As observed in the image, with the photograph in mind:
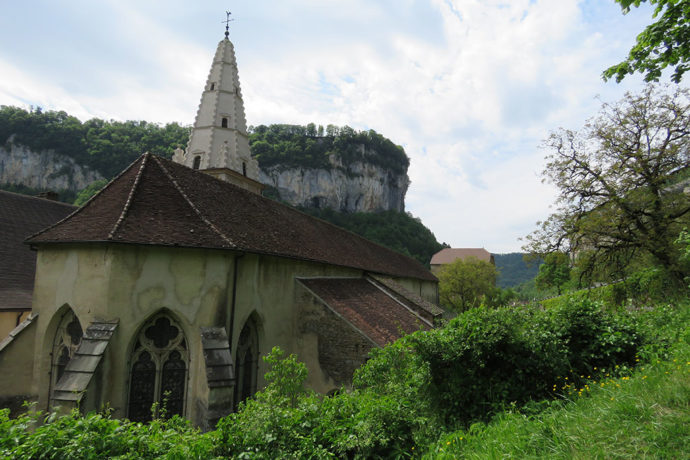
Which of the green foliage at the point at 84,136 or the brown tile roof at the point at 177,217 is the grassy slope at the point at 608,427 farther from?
the green foliage at the point at 84,136

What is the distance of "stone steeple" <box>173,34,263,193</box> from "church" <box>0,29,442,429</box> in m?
6.02

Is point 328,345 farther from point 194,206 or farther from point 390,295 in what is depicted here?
point 390,295

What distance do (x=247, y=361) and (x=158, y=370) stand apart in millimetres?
2758

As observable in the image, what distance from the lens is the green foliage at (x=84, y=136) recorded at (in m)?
69.1

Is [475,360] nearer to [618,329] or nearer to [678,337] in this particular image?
[618,329]

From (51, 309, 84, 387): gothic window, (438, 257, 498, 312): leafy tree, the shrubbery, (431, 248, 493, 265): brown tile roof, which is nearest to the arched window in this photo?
the shrubbery

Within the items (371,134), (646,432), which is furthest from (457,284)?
(371,134)

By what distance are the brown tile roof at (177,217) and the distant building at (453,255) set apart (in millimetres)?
59866

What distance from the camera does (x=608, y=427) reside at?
143 inches

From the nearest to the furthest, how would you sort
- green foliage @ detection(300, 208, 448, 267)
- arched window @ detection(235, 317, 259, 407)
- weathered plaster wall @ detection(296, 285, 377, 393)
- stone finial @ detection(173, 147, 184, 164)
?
1. arched window @ detection(235, 317, 259, 407)
2. weathered plaster wall @ detection(296, 285, 377, 393)
3. stone finial @ detection(173, 147, 184, 164)
4. green foliage @ detection(300, 208, 448, 267)

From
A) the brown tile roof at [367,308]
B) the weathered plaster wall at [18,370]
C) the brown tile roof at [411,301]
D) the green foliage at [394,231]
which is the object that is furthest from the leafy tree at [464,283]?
the weathered plaster wall at [18,370]

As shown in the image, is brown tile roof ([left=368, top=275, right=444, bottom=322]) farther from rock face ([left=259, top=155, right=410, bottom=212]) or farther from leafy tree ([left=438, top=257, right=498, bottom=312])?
rock face ([left=259, top=155, right=410, bottom=212])

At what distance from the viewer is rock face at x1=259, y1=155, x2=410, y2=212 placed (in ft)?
315

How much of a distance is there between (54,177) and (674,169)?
94775 millimetres
